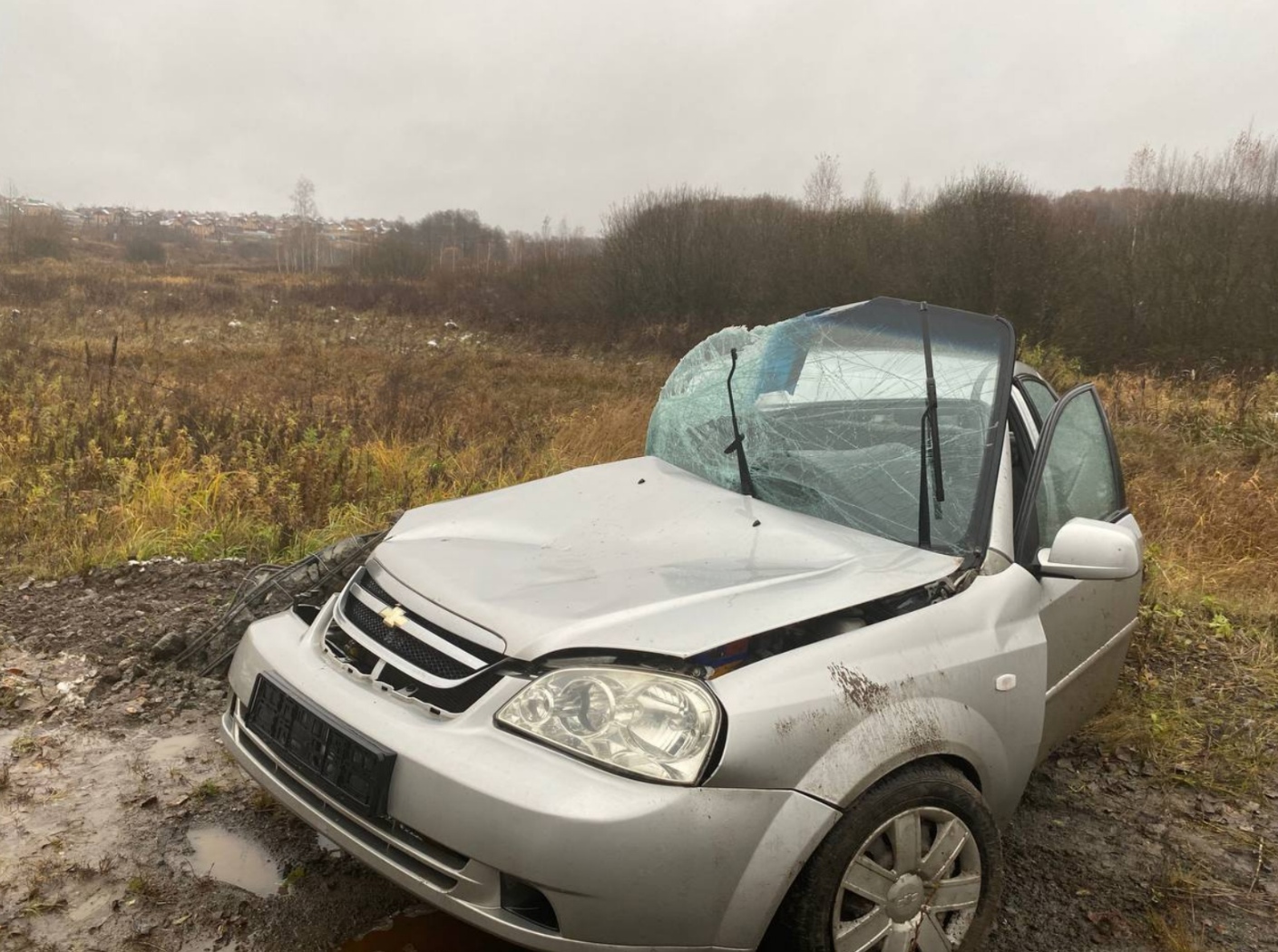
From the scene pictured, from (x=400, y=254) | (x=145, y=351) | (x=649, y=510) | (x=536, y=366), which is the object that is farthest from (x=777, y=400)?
(x=400, y=254)

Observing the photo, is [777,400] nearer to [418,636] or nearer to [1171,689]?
[418,636]

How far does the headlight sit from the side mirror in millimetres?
1139

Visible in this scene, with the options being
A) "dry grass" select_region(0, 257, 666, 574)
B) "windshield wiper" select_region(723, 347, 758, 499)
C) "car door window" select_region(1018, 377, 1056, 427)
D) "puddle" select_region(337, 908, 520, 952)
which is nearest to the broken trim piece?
"windshield wiper" select_region(723, 347, 758, 499)

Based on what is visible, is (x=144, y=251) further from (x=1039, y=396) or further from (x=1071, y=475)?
(x=1071, y=475)

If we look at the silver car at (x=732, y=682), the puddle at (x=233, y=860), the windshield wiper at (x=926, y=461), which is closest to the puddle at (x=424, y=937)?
the puddle at (x=233, y=860)

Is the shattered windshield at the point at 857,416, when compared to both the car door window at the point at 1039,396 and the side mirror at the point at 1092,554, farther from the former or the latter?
the car door window at the point at 1039,396

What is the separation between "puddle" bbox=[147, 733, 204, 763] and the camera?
3.00 metres

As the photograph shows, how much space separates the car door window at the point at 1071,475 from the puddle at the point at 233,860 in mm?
2219

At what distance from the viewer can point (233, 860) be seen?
2.46 metres

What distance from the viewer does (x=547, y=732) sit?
5.84 ft

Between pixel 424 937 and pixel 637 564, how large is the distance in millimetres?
1081

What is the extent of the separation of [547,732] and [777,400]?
65.0 inches

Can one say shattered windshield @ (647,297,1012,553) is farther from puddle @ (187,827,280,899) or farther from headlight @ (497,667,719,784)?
puddle @ (187,827,280,899)

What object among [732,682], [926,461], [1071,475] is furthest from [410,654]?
[1071,475]
